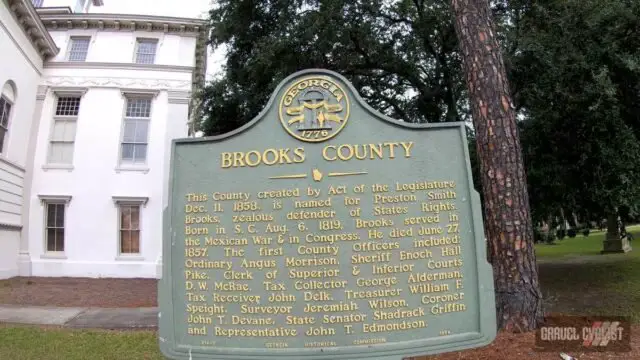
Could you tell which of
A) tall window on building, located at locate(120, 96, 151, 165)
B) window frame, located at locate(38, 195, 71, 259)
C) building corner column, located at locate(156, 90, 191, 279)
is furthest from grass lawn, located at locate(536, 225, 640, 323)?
window frame, located at locate(38, 195, 71, 259)

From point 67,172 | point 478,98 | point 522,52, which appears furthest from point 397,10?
point 67,172

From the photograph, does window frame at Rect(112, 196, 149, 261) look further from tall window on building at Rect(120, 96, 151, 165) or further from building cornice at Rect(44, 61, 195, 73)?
building cornice at Rect(44, 61, 195, 73)

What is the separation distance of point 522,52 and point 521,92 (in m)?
0.90

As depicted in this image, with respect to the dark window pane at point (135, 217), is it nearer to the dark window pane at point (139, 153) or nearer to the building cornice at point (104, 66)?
the dark window pane at point (139, 153)

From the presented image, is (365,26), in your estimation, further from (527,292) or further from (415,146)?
(415,146)

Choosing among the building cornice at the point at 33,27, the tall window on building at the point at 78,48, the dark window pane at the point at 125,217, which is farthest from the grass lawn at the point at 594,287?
the tall window on building at the point at 78,48

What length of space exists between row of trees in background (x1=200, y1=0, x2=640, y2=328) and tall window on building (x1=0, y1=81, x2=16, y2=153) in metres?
7.55

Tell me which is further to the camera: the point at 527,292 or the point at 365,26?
the point at 365,26

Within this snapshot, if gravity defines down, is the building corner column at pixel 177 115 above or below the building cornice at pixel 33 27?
below

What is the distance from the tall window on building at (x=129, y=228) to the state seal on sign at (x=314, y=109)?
56.0 ft

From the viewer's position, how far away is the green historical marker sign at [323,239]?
12.3 ft

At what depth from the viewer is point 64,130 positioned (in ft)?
66.2

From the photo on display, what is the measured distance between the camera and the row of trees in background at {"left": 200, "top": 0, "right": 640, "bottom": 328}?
9.49m

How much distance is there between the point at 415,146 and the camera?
402 cm
